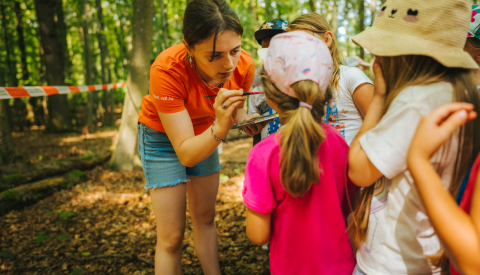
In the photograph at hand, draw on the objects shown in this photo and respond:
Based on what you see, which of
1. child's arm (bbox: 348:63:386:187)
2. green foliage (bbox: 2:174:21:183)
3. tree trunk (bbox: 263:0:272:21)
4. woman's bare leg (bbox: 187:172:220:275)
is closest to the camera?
child's arm (bbox: 348:63:386:187)

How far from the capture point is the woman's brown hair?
1.56m

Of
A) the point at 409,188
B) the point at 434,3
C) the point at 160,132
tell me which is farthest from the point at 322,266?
the point at 160,132

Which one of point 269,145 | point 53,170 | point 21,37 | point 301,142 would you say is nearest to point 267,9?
point 21,37

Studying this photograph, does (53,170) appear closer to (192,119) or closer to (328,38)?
(192,119)

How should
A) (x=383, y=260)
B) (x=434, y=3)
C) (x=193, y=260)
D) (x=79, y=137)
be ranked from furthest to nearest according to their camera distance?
(x=79, y=137) < (x=193, y=260) < (x=383, y=260) < (x=434, y=3)

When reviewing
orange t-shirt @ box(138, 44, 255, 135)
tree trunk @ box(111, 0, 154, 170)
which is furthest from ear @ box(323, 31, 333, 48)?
tree trunk @ box(111, 0, 154, 170)

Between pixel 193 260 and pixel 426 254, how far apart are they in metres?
2.21

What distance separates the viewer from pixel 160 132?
1.95 meters

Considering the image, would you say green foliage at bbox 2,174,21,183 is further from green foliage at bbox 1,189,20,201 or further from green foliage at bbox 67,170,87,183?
green foliage at bbox 67,170,87,183

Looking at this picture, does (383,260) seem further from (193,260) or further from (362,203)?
(193,260)

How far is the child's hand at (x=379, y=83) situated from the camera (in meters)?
1.15

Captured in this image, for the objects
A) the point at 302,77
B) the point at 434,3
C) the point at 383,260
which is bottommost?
the point at 383,260

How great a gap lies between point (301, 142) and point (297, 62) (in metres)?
0.32

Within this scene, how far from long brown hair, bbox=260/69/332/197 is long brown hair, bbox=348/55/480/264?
0.91ft
